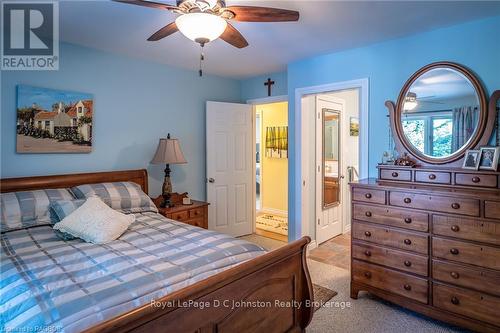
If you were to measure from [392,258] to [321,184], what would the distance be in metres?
1.78

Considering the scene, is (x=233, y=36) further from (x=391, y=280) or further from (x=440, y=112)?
(x=391, y=280)

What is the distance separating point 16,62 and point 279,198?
4.61 metres

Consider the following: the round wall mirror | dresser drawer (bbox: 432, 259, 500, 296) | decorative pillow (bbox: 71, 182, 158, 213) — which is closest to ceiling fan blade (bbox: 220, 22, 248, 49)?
the round wall mirror

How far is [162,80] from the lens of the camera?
12.5ft

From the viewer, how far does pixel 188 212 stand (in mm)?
3533

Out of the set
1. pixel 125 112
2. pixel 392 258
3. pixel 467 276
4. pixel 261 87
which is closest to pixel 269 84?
pixel 261 87

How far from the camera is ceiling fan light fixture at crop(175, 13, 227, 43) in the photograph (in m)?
1.66

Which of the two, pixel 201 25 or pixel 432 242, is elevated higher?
pixel 201 25

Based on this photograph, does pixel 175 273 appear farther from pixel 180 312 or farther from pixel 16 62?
pixel 16 62

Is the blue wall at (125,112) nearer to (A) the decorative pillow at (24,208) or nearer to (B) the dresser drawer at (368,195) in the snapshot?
(A) the decorative pillow at (24,208)

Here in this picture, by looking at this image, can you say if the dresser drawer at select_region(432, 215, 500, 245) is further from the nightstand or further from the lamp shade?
the lamp shade

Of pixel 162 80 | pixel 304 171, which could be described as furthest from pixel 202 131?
pixel 304 171

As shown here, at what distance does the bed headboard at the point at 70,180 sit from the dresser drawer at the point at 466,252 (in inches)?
117

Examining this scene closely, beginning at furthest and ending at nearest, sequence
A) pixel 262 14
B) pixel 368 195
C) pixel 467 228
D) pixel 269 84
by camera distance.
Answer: pixel 269 84, pixel 368 195, pixel 467 228, pixel 262 14
